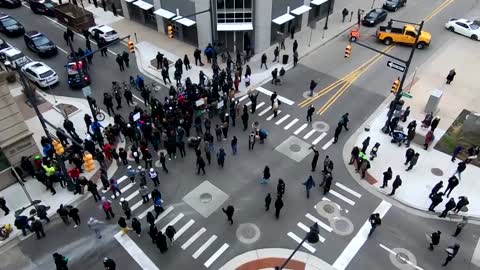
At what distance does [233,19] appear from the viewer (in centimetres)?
3011

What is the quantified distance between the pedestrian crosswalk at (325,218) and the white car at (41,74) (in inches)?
797

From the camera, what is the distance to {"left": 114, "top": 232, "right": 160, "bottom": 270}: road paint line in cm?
1670

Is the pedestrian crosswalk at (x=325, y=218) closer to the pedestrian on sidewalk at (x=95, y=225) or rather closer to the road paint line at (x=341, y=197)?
the road paint line at (x=341, y=197)

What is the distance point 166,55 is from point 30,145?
14.1m

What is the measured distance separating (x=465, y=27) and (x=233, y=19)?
20.9 m

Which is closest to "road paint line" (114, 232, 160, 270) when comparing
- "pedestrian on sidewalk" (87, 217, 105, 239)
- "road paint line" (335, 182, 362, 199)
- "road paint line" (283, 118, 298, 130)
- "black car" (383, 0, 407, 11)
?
"pedestrian on sidewalk" (87, 217, 105, 239)

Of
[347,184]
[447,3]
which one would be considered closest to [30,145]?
[347,184]

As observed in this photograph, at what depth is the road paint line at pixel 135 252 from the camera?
54.8 ft

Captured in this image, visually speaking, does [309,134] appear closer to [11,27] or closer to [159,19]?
[159,19]

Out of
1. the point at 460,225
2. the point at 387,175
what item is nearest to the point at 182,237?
the point at 387,175

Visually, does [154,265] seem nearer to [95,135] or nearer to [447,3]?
[95,135]

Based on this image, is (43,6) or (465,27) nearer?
(465,27)

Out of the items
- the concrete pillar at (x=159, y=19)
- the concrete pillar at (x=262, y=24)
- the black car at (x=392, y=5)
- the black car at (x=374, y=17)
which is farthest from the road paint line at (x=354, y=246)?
the black car at (x=392, y=5)

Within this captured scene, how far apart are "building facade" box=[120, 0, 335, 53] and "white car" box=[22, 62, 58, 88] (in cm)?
942
